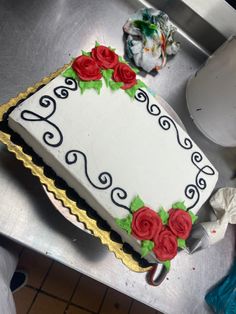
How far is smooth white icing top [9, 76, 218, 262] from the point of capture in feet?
1.78

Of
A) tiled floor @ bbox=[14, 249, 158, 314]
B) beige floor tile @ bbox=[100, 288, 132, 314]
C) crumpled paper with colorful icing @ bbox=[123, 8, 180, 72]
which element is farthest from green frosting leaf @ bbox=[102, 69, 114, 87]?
beige floor tile @ bbox=[100, 288, 132, 314]

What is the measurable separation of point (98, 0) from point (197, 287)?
0.72 meters

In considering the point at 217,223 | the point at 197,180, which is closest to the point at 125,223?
the point at 197,180

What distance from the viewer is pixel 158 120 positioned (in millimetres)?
626

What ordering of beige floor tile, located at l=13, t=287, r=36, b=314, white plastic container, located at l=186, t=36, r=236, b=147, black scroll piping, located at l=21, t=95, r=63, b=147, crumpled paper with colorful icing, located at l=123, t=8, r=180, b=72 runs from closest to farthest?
1. black scroll piping, located at l=21, t=95, r=63, b=147
2. white plastic container, located at l=186, t=36, r=236, b=147
3. crumpled paper with colorful icing, located at l=123, t=8, r=180, b=72
4. beige floor tile, located at l=13, t=287, r=36, b=314

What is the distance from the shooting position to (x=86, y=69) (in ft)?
1.90

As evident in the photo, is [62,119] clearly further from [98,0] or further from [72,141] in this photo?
[98,0]

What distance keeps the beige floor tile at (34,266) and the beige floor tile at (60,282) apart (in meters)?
0.02

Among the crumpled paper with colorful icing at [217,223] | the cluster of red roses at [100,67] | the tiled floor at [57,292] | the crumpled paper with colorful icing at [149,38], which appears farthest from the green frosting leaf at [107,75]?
the tiled floor at [57,292]

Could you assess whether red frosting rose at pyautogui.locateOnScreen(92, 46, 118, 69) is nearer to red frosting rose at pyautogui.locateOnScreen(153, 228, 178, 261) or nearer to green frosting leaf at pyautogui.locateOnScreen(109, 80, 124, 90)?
green frosting leaf at pyautogui.locateOnScreen(109, 80, 124, 90)

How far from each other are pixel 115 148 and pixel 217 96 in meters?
0.29

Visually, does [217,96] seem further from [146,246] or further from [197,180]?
[146,246]

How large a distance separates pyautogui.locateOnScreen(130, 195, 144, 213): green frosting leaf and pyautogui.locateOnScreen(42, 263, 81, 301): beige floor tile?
24.9 inches

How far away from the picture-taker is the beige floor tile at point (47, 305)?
3.44 feet
